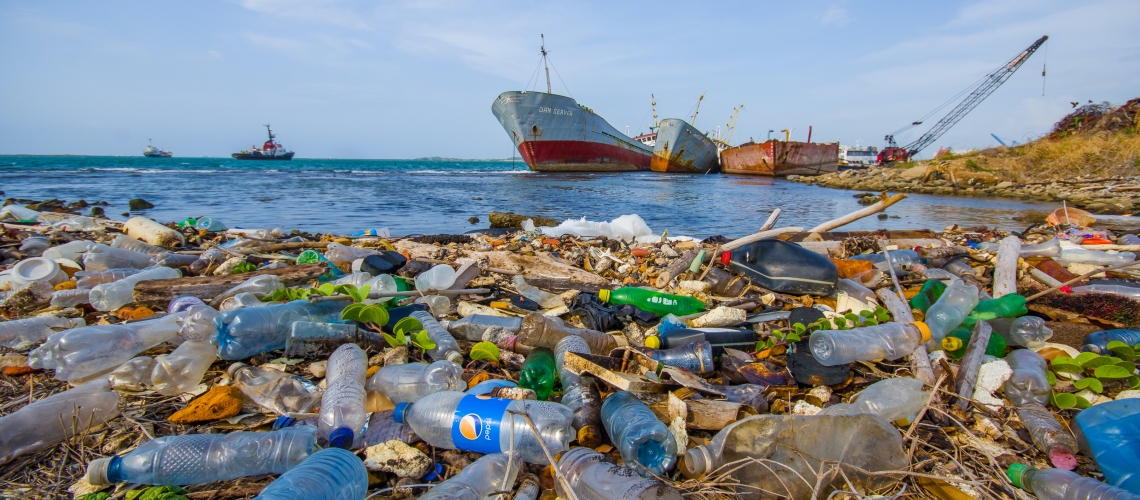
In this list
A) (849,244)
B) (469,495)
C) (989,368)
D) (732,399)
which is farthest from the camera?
(849,244)

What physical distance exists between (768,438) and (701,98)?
36.8m

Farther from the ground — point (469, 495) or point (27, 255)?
point (27, 255)

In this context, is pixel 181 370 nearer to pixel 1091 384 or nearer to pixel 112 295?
pixel 112 295

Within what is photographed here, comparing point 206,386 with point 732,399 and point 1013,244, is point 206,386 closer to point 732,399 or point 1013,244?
point 732,399

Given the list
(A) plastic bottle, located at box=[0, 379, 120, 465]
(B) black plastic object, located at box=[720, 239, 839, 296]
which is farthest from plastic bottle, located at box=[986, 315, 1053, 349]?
(A) plastic bottle, located at box=[0, 379, 120, 465]

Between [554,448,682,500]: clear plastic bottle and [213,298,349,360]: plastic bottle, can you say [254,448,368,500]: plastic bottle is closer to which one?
[554,448,682,500]: clear plastic bottle

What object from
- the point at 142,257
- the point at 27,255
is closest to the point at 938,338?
the point at 142,257

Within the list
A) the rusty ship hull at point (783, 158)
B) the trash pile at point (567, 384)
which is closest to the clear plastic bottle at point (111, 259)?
the trash pile at point (567, 384)

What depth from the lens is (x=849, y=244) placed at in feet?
12.3

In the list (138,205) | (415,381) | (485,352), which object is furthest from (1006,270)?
(138,205)

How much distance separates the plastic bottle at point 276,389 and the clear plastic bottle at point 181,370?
0.12m

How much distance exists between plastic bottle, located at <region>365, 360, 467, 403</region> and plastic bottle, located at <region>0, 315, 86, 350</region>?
5.33 ft

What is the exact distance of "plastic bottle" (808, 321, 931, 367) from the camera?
5.82ft

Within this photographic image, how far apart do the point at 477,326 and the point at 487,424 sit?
2.83ft
